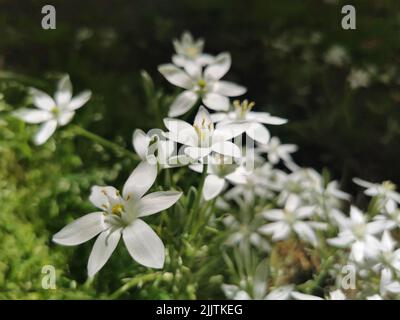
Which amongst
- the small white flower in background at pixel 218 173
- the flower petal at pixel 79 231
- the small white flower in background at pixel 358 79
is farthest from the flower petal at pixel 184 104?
the small white flower in background at pixel 358 79

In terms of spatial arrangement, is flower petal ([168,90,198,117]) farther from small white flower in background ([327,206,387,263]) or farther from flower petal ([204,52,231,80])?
small white flower in background ([327,206,387,263])

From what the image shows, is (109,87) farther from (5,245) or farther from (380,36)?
(380,36)

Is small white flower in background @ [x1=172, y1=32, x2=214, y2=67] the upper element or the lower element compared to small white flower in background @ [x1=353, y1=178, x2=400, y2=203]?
upper

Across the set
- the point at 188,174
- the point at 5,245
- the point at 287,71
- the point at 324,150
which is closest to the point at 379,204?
the point at 188,174

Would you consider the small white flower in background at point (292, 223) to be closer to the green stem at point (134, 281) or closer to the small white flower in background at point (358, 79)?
the green stem at point (134, 281)

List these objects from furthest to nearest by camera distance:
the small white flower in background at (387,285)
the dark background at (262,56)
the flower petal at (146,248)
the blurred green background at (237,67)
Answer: the dark background at (262,56)
the blurred green background at (237,67)
the small white flower in background at (387,285)
the flower petal at (146,248)

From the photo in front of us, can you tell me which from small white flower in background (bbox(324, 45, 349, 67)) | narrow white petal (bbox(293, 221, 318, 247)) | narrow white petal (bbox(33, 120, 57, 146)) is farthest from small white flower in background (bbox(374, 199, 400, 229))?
small white flower in background (bbox(324, 45, 349, 67))

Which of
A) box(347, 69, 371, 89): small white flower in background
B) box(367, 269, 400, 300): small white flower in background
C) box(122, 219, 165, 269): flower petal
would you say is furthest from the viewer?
box(347, 69, 371, 89): small white flower in background
